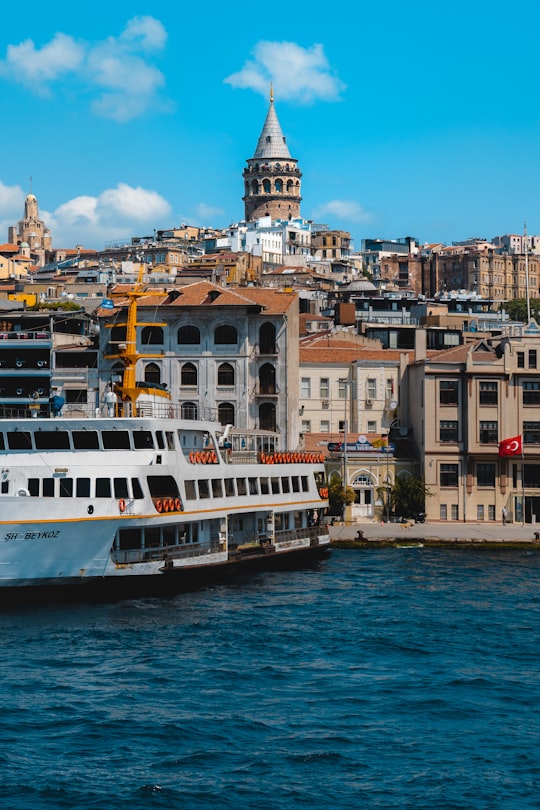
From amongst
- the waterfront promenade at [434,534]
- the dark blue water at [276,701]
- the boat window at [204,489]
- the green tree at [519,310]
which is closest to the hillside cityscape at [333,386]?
the waterfront promenade at [434,534]

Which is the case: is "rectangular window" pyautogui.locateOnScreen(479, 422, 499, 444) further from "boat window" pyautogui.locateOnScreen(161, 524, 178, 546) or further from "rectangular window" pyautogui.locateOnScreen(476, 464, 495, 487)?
"boat window" pyautogui.locateOnScreen(161, 524, 178, 546)

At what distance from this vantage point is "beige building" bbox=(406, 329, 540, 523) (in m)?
68.1

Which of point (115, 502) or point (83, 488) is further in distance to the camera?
point (83, 488)

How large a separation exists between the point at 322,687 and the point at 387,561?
72.1 feet

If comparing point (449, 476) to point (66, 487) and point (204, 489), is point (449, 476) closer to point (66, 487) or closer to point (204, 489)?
point (204, 489)

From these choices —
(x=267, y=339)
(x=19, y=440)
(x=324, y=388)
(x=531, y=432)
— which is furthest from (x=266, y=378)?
(x=19, y=440)

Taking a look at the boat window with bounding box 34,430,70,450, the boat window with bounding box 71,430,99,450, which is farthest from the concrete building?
the boat window with bounding box 34,430,70,450

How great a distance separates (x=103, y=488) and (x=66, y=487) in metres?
1.22

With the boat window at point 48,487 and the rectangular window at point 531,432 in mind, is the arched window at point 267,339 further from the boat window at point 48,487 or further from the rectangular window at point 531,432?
the boat window at point 48,487

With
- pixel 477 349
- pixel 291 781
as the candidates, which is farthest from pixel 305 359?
pixel 291 781

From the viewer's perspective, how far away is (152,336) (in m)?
73.1

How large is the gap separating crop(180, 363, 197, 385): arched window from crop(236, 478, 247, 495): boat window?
20.2m

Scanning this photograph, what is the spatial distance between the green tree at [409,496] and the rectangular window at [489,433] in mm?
4001

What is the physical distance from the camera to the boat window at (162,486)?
44.7 metres
